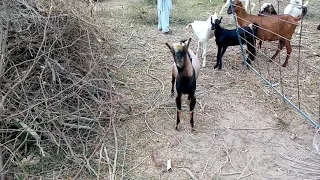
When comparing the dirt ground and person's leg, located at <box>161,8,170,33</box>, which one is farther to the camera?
person's leg, located at <box>161,8,170,33</box>

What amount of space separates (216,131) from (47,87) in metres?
1.71

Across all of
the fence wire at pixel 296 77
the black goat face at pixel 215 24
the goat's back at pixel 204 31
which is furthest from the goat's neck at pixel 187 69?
the goat's back at pixel 204 31

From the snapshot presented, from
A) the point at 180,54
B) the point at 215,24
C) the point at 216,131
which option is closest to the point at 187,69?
the point at 180,54

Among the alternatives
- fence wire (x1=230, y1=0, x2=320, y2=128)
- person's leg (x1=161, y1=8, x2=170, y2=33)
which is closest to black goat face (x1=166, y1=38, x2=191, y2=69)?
fence wire (x1=230, y1=0, x2=320, y2=128)

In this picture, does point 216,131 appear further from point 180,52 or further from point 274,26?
point 274,26

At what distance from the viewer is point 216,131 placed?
363 centimetres

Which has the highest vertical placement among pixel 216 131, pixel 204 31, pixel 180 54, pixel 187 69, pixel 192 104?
pixel 180 54

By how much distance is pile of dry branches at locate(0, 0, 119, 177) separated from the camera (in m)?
3.22

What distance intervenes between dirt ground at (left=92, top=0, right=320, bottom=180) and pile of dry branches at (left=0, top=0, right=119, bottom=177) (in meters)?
0.41

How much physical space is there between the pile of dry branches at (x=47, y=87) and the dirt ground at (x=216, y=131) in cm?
41

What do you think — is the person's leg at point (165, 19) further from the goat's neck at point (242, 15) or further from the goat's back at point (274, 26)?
the goat's back at point (274, 26)

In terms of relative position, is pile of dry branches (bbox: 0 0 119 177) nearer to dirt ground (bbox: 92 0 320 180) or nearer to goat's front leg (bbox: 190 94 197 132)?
dirt ground (bbox: 92 0 320 180)

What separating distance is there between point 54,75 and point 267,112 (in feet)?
7.31

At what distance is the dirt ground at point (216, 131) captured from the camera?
10.2 feet
